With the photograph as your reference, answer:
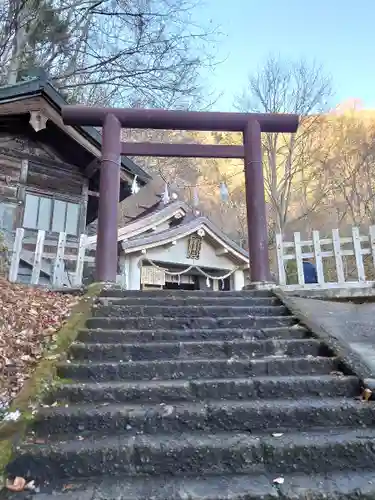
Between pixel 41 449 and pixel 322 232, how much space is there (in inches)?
943


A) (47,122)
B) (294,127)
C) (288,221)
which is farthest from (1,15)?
(288,221)

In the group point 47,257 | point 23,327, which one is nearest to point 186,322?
point 23,327

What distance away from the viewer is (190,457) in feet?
8.11

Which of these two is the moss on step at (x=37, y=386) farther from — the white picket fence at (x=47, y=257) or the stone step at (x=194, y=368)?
the white picket fence at (x=47, y=257)

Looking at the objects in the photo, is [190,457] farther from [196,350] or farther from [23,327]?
[23,327]

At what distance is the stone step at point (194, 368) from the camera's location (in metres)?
3.44

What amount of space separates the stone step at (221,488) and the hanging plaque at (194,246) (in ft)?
44.0

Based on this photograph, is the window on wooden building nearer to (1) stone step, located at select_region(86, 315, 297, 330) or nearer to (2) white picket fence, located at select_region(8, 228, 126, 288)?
(2) white picket fence, located at select_region(8, 228, 126, 288)

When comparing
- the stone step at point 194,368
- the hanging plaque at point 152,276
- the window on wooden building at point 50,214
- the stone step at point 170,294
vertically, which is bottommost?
the stone step at point 194,368

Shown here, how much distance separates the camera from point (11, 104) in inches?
380

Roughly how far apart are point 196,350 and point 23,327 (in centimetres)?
203

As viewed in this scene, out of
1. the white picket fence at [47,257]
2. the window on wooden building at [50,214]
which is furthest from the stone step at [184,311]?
the window on wooden building at [50,214]

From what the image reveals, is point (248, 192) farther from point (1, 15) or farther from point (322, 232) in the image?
point (322, 232)

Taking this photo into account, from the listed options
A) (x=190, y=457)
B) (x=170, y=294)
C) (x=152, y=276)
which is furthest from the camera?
(x=152, y=276)
